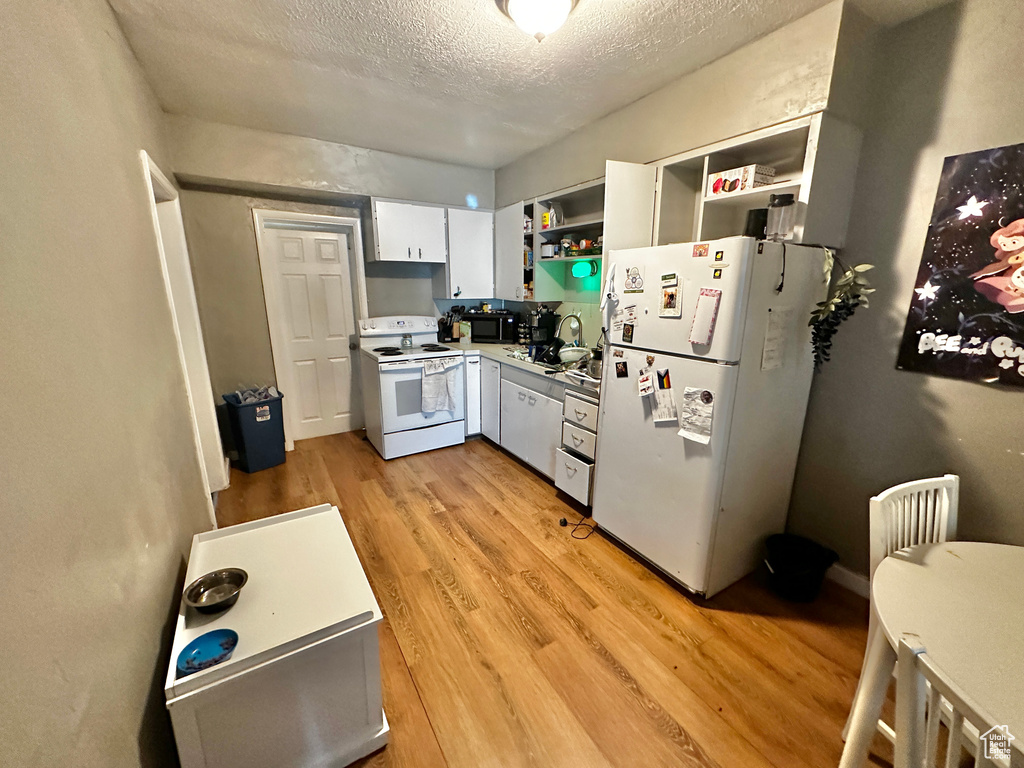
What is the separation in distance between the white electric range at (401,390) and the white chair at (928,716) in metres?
3.03

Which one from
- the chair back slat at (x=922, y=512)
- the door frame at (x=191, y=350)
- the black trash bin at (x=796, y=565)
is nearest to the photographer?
the chair back slat at (x=922, y=512)

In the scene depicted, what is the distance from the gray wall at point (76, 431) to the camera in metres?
0.66

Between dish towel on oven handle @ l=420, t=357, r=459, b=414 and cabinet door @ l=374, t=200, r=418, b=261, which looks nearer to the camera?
dish towel on oven handle @ l=420, t=357, r=459, b=414

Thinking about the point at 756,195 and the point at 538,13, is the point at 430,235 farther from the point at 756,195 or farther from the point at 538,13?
the point at 756,195

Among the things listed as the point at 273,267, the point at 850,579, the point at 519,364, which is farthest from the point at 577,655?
the point at 273,267

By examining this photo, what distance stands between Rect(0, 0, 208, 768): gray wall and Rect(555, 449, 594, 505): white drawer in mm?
1976

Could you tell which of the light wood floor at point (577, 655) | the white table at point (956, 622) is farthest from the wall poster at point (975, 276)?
the light wood floor at point (577, 655)

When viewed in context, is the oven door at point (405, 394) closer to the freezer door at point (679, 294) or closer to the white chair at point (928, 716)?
the freezer door at point (679, 294)

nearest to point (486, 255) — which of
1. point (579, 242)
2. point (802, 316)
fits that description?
point (579, 242)

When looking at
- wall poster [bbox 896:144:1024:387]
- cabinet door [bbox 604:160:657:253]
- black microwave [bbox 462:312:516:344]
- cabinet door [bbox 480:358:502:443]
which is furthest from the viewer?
black microwave [bbox 462:312:516:344]

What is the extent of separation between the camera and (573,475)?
2613 millimetres

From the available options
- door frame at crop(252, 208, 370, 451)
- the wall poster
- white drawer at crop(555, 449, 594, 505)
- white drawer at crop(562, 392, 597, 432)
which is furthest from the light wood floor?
door frame at crop(252, 208, 370, 451)

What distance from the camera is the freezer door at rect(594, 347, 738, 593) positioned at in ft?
5.71

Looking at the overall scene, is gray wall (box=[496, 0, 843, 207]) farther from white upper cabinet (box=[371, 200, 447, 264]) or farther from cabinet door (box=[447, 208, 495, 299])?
white upper cabinet (box=[371, 200, 447, 264])
